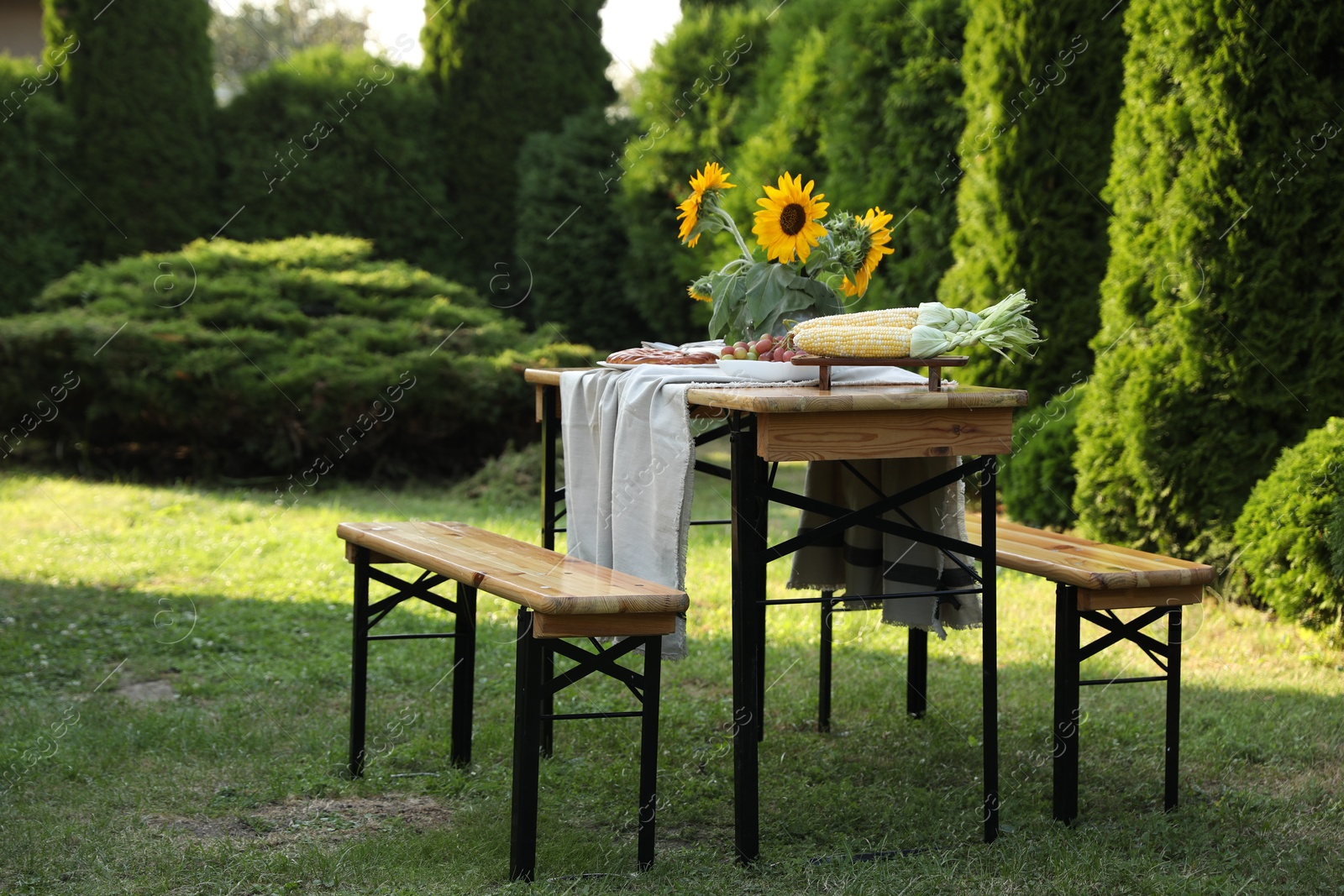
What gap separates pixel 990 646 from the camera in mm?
2945

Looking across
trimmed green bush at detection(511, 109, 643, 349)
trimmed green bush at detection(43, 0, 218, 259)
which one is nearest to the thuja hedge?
trimmed green bush at detection(43, 0, 218, 259)

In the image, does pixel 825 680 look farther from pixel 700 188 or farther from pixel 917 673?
pixel 700 188

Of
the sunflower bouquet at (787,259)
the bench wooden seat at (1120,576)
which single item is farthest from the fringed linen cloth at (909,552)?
the sunflower bouquet at (787,259)

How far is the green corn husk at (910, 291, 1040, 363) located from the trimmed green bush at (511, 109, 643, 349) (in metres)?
9.08

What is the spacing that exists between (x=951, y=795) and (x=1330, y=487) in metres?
2.23

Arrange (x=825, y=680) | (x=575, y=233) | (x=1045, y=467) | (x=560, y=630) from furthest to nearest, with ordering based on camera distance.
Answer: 1. (x=575, y=233)
2. (x=1045, y=467)
3. (x=825, y=680)
4. (x=560, y=630)

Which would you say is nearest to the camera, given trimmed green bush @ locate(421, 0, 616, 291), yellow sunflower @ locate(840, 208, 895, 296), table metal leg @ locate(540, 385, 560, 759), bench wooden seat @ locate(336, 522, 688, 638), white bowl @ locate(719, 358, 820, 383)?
bench wooden seat @ locate(336, 522, 688, 638)

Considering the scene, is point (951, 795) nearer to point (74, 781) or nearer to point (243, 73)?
point (74, 781)

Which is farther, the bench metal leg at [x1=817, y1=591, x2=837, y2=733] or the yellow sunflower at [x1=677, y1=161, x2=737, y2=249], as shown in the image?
the bench metal leg at [x1=817, y1=591, x2=837, y2=733]

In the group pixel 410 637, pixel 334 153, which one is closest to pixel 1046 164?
pixel 410 637

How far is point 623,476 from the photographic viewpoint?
3070 millimetres

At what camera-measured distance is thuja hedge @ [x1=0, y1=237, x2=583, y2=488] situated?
8.30 metres

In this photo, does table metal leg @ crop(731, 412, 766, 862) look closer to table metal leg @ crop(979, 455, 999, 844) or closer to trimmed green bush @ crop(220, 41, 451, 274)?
table metal leg @ crop(979, 455, 999, 844)

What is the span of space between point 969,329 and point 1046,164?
14.0ft
